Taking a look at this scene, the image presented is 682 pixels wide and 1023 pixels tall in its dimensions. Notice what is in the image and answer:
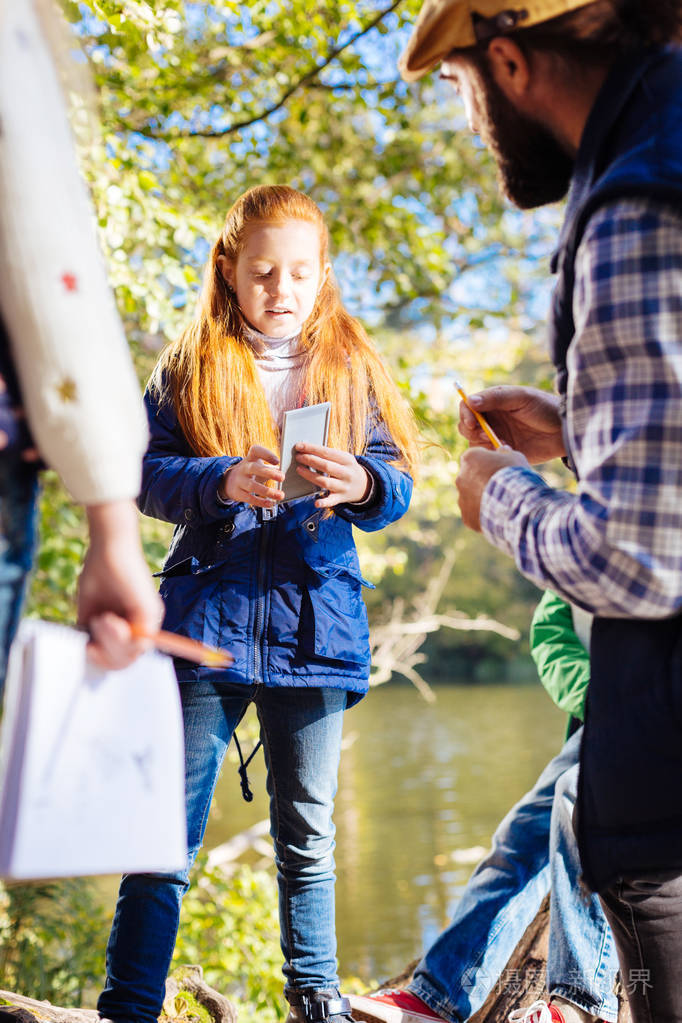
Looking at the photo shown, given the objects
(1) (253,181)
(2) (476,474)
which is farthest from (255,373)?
(1) (253,181)

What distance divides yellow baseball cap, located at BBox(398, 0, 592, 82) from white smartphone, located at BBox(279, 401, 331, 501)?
0.65 m

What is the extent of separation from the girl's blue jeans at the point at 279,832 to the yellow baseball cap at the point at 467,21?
Answer: 1111mm

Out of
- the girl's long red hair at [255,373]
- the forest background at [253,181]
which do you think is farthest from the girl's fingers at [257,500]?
the forest background at [253,181]

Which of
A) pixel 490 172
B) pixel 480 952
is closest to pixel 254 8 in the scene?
pixel 490 172

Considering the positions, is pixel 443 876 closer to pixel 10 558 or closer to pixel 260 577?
pixel 260 577

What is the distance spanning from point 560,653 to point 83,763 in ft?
5.11

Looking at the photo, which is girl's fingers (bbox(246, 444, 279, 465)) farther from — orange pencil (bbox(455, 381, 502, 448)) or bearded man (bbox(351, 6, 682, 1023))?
bearded man (bbox(351, 6, 682, 1023))

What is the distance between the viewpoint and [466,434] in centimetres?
152

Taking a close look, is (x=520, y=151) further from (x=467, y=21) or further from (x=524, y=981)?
(x=524, y=981)

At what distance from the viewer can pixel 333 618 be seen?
6.08 ft

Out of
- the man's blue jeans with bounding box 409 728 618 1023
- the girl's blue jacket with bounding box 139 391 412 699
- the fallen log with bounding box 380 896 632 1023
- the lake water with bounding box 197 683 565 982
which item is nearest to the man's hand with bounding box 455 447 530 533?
the girl's blue jacket with bounding box 139 391 412 699

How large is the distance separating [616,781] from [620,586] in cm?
26

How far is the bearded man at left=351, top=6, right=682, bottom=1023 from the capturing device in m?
1.06

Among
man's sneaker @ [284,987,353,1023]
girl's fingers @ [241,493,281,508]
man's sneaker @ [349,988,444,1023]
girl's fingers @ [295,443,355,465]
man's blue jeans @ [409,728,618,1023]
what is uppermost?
girl's fingers @ [295,443,355,465]
